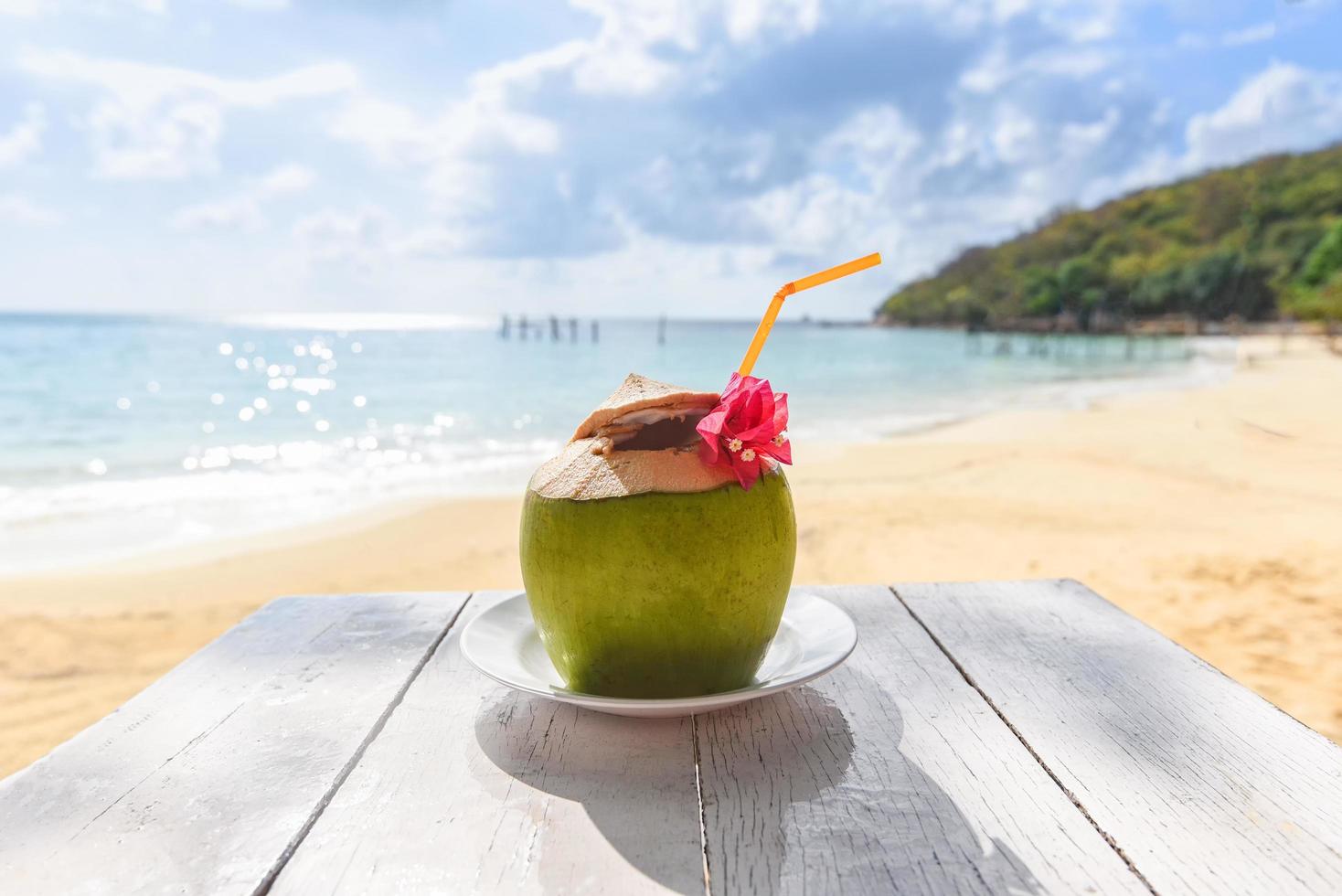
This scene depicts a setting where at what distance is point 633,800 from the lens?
2.73ft

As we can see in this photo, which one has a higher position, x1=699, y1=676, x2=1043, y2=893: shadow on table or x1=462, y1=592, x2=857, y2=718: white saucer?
x1=462, y1=592, x2=857, y2=718: white saucer

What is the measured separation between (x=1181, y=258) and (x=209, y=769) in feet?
204

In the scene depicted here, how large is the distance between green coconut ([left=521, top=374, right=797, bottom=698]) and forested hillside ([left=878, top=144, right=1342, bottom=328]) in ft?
129

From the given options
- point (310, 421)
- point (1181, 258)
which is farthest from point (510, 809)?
point (1181, 258)

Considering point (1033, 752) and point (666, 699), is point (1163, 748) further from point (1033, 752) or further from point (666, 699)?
point (666, 699)

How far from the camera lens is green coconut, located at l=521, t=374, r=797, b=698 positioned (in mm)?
937

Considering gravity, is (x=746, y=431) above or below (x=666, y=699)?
above

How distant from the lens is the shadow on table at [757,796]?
72cm

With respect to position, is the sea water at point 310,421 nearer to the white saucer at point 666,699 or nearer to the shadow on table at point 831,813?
the white saucer at point 666,699

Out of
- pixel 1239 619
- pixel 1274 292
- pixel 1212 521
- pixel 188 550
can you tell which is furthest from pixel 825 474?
pixel 1274 292

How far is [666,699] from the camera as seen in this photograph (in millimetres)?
900

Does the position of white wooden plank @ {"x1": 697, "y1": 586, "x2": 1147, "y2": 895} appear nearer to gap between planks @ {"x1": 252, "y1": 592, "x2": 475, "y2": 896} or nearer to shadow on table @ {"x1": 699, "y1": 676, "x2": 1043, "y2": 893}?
shadow on table @ {"x1": 699, "y1": 676, "x2": 1043, "y2": 893}

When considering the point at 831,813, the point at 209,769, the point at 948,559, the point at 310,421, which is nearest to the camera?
the point at 831,813

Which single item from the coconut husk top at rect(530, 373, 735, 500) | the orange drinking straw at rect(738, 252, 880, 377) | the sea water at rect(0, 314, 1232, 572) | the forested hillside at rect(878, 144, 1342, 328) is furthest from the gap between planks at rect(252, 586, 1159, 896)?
the forested hillside at rect(878, 144, 1342, 328)
